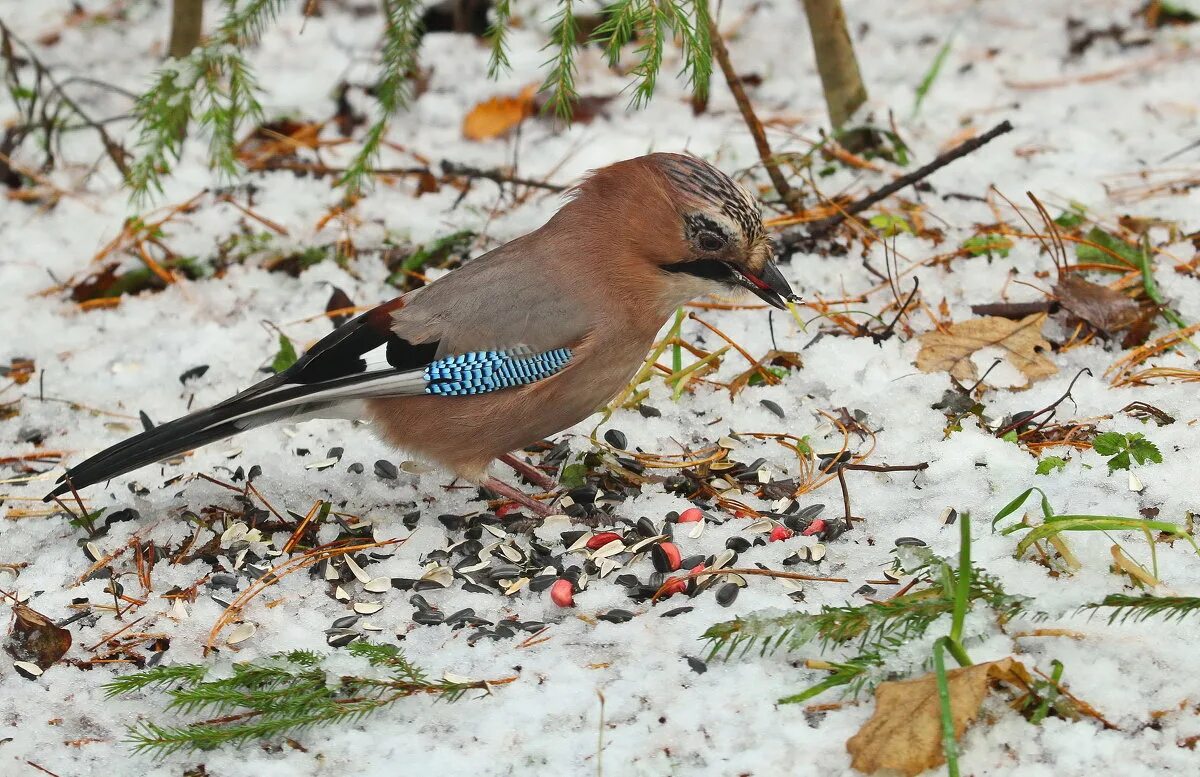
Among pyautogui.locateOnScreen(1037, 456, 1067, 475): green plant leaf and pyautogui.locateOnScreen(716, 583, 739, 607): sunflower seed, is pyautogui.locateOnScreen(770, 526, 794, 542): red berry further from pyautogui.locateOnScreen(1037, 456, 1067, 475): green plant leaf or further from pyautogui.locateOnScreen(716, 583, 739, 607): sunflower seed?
pyautogui.locateOnScreen(1037, 456, 1067, 475): green plant leaf

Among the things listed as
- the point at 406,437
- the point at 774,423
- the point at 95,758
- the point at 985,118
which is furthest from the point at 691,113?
the point at 95,758

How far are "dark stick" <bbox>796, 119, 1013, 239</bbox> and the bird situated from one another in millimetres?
1134

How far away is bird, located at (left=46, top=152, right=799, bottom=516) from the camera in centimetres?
377

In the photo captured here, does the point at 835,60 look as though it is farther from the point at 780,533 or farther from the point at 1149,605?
the point at 1149,605

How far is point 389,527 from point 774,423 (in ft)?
4.05

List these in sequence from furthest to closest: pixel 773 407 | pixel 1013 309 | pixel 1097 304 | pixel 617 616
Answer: pixel 1013 309
pixel 1097 304
pixel 773 407
pixel 617 616

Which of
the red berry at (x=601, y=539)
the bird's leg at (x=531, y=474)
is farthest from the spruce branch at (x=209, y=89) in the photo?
the red berry at (x=601, y=539)

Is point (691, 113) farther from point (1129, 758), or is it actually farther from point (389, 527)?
point (1129, 758)

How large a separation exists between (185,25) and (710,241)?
3.29 m

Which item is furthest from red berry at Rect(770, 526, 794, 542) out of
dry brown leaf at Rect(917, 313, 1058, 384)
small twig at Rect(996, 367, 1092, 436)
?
dry brown leaf at Rect(917, 313, 1058, 384)

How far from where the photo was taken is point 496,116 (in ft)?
20.5

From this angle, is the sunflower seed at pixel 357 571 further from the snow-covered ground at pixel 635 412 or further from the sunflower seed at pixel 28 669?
the sunflower seed at pixel 28 669

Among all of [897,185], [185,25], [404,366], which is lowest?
[404,366]

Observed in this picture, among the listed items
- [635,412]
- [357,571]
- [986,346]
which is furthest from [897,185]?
[357,571]
